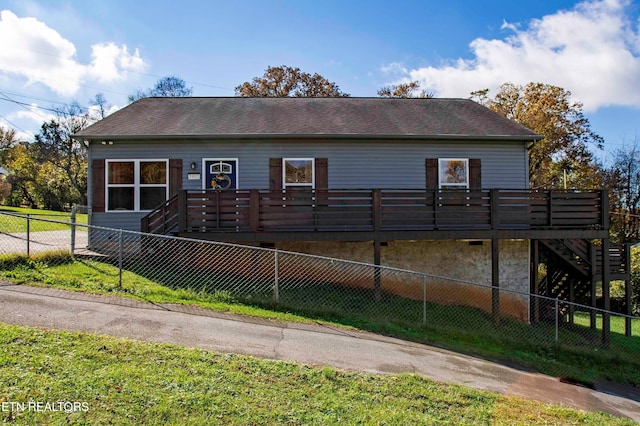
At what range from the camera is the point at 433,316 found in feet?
30.5

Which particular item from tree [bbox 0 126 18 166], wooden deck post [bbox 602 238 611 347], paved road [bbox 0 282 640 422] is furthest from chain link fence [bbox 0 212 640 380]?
tree [bbox 0 126 18 166]

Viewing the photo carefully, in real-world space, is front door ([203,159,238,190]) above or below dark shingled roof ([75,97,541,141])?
below

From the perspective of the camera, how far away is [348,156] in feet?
38.4

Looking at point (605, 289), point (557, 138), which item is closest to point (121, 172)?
point (605, 289)

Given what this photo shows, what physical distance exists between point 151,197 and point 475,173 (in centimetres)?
971

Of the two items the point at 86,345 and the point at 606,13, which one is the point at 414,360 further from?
the point at 606,13

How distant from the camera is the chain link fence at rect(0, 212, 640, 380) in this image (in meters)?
8.00

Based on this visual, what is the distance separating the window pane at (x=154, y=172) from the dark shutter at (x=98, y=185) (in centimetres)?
110

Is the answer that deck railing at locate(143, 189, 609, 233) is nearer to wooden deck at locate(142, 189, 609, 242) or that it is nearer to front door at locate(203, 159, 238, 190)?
wooden deck at locate(142, 189, 609, 242)

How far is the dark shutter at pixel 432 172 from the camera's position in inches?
464

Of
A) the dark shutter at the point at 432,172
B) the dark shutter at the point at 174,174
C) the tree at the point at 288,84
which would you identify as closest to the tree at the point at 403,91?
the tree at the point at 288,84

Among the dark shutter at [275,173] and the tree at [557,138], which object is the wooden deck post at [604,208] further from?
the tree at [557,138]

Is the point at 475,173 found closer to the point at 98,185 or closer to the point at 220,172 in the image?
the point at 220,172

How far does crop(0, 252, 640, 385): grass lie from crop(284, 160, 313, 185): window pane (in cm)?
340
